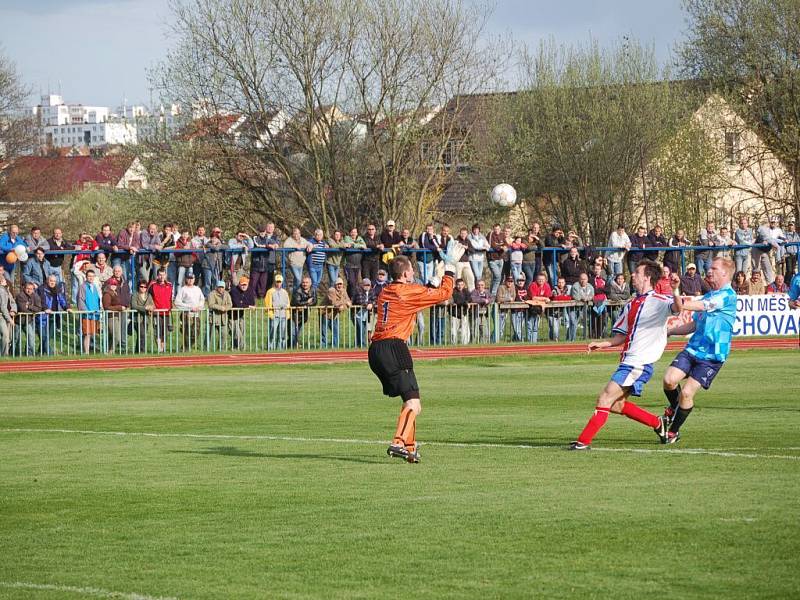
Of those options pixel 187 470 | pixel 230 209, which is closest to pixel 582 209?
pixel 230 209

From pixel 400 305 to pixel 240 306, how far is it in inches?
691

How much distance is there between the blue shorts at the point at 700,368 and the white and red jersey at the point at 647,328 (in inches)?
27.1

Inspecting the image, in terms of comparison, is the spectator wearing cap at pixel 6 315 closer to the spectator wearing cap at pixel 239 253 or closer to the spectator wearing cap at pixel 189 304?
the spectator wearing cap at pixel 189 304

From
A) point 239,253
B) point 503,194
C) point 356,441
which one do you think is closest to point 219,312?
point 239,253

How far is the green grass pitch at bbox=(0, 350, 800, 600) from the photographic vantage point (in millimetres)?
7195

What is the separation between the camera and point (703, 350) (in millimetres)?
12633

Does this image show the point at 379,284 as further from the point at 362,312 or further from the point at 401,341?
the point at 401,341

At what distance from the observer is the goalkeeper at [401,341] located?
11664 millimetres

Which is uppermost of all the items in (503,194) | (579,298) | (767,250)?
(503,194)

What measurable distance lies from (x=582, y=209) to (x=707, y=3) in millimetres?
9311

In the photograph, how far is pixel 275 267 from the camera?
102ft

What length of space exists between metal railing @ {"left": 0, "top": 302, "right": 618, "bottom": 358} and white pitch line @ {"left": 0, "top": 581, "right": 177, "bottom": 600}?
20.4 metres

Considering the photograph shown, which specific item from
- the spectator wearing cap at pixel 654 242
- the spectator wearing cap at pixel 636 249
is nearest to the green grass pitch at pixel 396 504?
the spectator wearing cap at pixel 636 249

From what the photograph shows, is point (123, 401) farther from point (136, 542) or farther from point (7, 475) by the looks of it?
point (136, 542)
